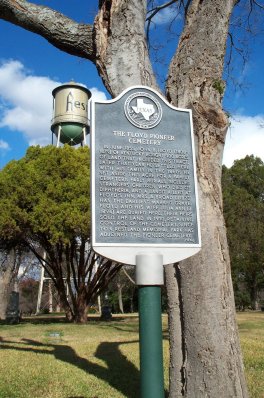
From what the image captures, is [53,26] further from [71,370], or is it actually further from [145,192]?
[71,370]

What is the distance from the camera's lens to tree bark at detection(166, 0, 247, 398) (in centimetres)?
417

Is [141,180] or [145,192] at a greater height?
[141,180]

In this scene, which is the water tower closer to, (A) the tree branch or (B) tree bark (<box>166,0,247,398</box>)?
(A) the tree branch

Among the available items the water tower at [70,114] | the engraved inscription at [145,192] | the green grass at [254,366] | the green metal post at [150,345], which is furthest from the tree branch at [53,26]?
the water tower at [70,114]

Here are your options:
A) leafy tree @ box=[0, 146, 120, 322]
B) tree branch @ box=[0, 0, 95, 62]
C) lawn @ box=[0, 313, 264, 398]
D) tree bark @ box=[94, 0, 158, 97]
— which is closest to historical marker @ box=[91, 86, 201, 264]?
tree bark @ box=[94, 0, 158, 97]

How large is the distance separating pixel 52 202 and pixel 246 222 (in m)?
18.5

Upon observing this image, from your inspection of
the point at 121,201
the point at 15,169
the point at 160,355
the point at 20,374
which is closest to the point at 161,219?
the point at 121,201

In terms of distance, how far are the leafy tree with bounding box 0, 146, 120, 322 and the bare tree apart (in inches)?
463

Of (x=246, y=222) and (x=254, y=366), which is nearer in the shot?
(x=254, y=366)

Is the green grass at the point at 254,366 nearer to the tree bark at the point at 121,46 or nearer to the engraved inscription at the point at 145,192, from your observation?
the engraved inscription at the point at 145,192

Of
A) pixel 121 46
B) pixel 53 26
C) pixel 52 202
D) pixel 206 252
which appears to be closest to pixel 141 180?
pixel 206 252

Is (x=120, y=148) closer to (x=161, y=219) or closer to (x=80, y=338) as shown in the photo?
(x=161, y=219)

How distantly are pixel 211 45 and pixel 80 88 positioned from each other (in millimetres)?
19962

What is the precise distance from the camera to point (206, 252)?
4.48 m
